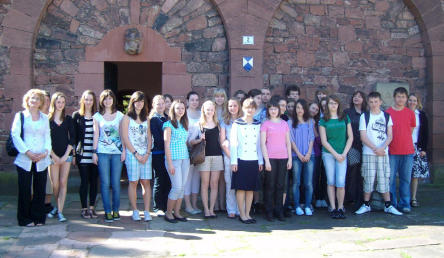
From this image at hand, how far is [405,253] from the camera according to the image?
422 centimetres

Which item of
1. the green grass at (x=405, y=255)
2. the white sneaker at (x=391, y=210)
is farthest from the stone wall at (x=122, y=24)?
the green grass at (x=405, y=255)

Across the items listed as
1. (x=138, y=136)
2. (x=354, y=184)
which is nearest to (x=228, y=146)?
(x=138, y=136)

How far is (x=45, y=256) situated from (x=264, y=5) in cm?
561

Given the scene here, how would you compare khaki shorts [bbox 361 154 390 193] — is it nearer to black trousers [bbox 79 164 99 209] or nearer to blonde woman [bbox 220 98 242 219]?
blonde woman [bbox 220 98 242 219]

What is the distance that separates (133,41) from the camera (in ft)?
24.0

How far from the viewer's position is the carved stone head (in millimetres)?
7320

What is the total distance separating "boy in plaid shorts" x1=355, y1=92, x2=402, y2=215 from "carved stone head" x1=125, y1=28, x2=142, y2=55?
3.92 m

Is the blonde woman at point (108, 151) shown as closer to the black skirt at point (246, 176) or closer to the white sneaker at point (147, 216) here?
the white sneaker at point (147, 216)

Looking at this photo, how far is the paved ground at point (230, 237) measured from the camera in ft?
13.9

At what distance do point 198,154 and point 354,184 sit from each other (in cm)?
229

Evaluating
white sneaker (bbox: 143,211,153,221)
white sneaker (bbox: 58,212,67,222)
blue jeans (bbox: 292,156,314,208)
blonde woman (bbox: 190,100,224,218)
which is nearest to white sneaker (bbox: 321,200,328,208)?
blue jeans (bbox: 292,156,314,208)

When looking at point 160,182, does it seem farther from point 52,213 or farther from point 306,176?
point 306,176

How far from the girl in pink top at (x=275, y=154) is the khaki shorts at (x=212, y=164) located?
0.61m

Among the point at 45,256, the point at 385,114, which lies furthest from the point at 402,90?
the point at 45,256
